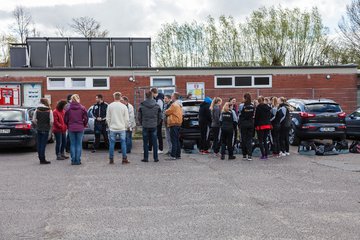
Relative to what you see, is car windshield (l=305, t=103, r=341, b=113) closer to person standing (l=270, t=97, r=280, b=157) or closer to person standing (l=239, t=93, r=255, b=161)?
person standing (l=270, t=97, r=280, b=157)

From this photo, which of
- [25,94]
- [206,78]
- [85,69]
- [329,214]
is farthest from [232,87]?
[329,214]

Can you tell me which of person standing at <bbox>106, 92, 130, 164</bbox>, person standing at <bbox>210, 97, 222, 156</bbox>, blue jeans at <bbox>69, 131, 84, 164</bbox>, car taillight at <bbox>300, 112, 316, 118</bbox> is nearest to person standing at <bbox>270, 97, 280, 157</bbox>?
person standing at <bbox>210, 97, 222, 156</bbox>

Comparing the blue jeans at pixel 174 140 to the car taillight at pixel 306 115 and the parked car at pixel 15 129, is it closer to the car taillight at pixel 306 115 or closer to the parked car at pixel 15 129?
the parked car at pixel 15 129

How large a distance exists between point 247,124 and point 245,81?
1341cm

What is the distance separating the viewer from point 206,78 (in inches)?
945

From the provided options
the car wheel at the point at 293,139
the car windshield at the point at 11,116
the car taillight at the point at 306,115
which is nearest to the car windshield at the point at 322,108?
the car taillight at the point at 306,115

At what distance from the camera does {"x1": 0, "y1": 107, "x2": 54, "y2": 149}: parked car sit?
1312 centimetres

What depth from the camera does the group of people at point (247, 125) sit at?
1155 cm

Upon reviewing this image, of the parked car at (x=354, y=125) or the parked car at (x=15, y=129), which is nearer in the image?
the parked car at (x=15, y=129)

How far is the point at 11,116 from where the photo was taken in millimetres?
13547

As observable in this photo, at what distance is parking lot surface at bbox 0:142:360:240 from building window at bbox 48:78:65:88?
12561mm

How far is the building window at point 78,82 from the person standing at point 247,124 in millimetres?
13938

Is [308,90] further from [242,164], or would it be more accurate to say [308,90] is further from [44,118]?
[44,118]

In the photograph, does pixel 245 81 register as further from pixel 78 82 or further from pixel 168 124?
pixel 168 124
